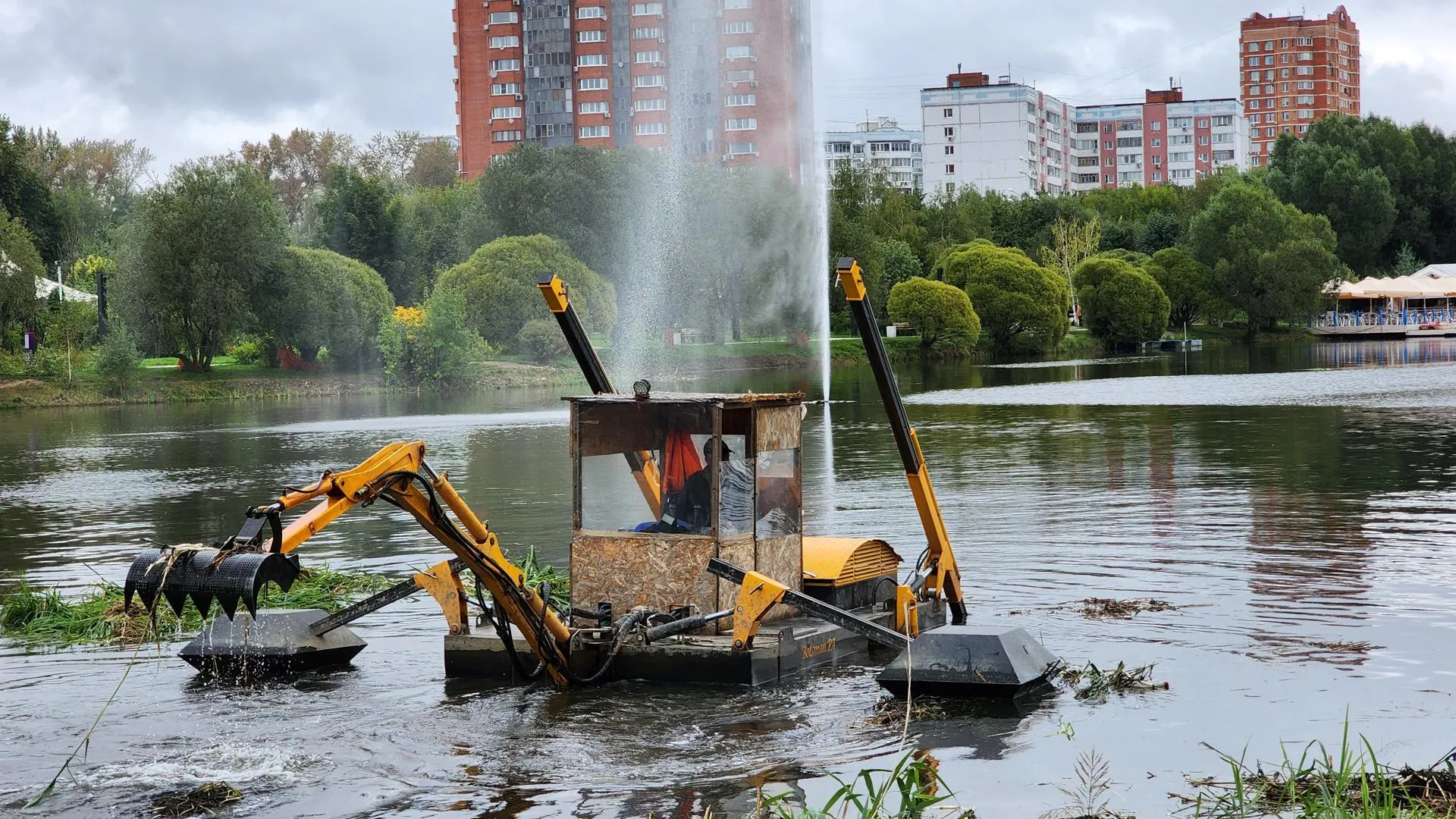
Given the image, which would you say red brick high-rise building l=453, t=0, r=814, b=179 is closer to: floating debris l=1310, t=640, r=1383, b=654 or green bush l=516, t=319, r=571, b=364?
green bush l=516, t=319, r=571, b=364

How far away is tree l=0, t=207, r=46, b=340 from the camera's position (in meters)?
72.2

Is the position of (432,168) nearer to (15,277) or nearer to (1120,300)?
(1120,300)

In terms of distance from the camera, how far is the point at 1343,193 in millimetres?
119000

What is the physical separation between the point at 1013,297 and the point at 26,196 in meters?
58.0

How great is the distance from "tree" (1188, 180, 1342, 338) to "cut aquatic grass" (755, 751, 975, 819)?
100064 millimetres

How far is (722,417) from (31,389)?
212ft

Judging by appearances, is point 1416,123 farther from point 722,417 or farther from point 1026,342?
point 722,417

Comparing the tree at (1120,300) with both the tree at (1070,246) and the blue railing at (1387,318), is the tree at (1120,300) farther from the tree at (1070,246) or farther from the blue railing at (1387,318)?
the blue railing at (1387,318)

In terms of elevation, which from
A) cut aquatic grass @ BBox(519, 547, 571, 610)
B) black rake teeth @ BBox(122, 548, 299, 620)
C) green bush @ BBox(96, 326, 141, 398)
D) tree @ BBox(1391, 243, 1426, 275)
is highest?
tree @ BBox(1391, 243, 1426, 275)

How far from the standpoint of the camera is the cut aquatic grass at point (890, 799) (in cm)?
797

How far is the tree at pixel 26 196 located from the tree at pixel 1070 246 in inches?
2661

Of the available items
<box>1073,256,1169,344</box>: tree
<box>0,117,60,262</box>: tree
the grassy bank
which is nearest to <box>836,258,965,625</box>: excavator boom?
the grassy bank

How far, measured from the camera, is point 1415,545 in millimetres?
19391

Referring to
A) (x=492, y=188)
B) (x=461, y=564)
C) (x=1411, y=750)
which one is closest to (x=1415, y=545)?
(x=1411, y=750)
